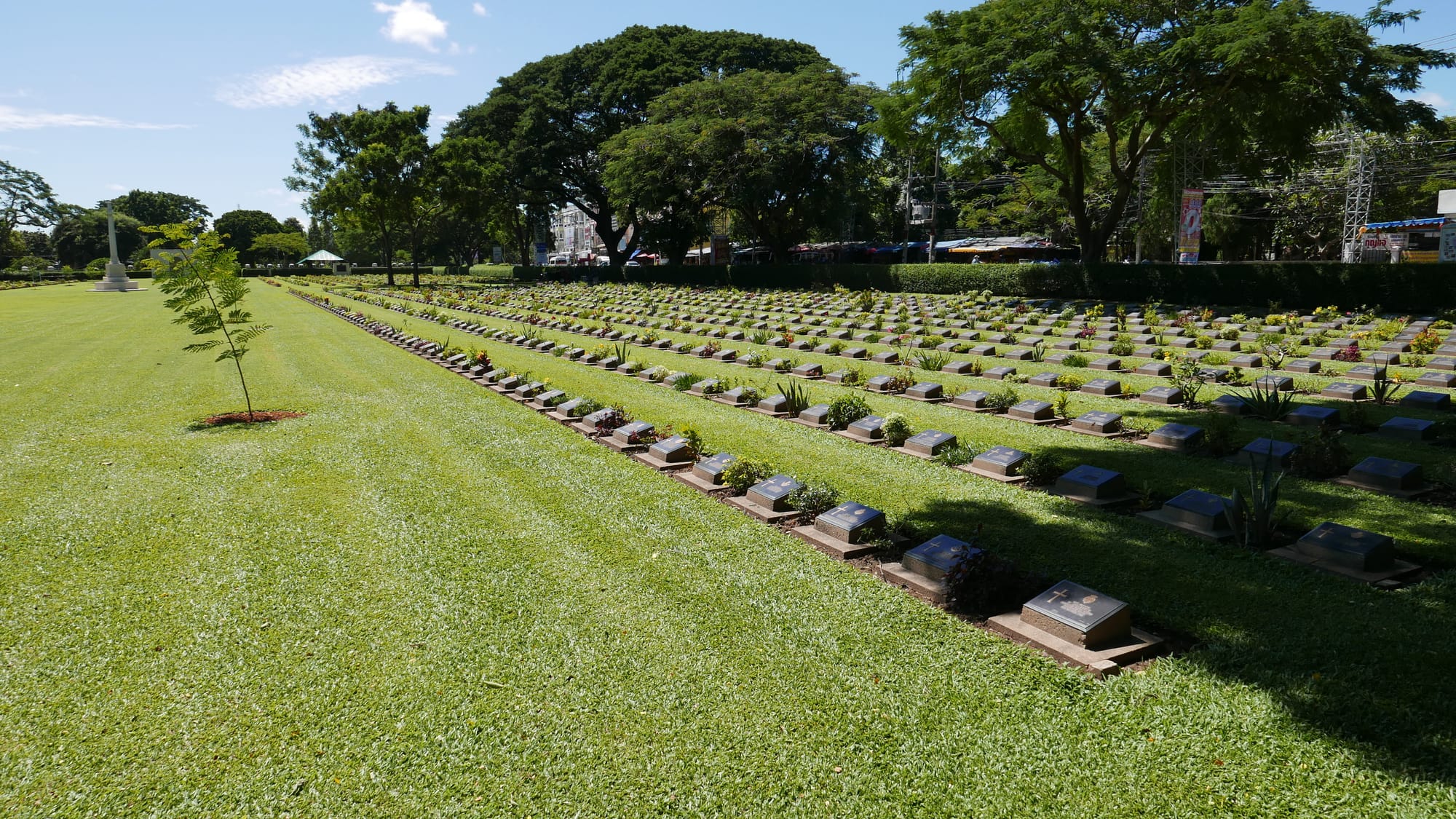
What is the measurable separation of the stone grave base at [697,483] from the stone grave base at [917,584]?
2044mm

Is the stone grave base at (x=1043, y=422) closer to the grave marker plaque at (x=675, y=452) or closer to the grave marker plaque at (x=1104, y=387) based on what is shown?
the grave marker plaque at (x=1104, y=387)

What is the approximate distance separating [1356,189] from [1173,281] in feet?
69.3

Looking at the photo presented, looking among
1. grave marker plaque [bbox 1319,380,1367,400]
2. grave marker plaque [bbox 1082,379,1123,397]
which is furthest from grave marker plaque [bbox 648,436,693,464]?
grave marker plaque [bbox 1319,380,1367,400]

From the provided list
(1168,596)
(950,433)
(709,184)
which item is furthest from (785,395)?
(709,184)

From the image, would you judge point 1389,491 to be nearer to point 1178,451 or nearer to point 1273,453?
point 1273,453

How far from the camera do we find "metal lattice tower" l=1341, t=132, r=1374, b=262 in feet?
103

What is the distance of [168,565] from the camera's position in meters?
5.04

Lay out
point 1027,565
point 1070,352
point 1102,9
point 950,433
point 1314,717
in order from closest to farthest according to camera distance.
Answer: point 1314,717, point 1027,565, point 950,433, point 1070,352, point 1102,9

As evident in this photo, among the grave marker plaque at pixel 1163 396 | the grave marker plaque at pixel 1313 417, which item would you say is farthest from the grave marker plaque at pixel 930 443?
the grave marker plaque at pixel 1313 417

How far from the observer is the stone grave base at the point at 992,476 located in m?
6.59

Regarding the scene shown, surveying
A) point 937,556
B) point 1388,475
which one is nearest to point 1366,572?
point 1388,475

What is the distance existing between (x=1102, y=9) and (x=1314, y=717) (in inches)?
871

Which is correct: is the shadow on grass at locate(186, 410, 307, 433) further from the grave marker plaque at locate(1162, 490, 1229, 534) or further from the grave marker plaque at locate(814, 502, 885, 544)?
the grave marker plaque at locate(1162, 490, 1229, 534)

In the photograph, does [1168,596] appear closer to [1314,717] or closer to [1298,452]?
[1314,717]
